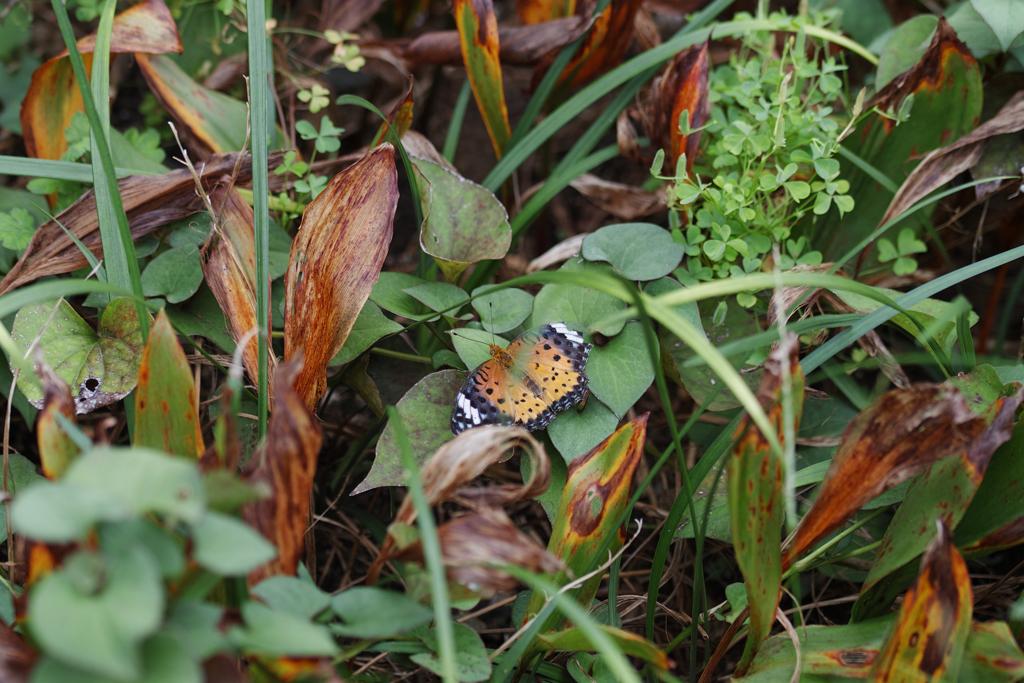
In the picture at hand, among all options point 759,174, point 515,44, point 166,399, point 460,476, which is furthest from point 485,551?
point 515,44

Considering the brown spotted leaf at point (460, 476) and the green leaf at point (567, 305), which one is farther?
the green leaf at point (567, 305)

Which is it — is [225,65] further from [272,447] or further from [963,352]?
[963,352]

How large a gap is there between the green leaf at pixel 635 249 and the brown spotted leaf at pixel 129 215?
2.16 feet

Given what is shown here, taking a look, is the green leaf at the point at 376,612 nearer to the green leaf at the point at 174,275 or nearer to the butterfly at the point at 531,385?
the butterfly at the point at 531,385

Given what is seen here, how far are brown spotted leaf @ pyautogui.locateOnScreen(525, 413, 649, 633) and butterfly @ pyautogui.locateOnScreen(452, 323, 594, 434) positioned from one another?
0.09 m

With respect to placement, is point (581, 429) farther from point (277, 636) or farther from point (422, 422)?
point (277, 636)

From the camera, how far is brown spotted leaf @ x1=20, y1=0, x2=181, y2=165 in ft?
3.93

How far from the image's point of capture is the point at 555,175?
51.8 inches

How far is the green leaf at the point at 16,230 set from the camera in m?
1.10

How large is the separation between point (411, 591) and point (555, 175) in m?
0.90

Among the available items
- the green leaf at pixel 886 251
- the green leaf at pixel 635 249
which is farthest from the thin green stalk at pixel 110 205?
the green leaf at pixel 886 251

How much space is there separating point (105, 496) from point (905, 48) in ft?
4.96

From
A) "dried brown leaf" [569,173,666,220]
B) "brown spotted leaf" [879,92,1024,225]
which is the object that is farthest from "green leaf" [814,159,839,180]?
"dried brown leaf" [569,173,666,220]

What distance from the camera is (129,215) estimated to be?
108 centimetres
